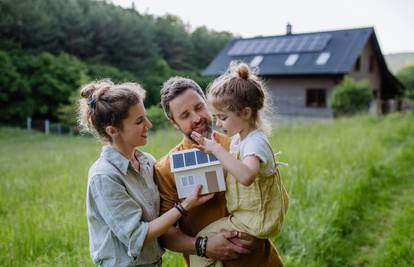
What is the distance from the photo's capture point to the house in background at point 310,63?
19562 millimetres

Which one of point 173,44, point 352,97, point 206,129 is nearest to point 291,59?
point 352,97

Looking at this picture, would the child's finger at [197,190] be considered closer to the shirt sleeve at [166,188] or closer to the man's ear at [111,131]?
the shirt sleeve at [166,188]

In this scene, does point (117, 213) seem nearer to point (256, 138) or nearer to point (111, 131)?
point (111, 131)

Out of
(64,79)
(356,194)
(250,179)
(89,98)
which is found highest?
(64,79)

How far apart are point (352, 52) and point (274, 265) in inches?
773

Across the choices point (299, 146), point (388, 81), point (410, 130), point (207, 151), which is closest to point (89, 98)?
point (207, 151)

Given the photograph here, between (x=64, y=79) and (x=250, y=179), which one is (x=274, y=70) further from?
(x=250, y=179)

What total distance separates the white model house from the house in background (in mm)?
17823

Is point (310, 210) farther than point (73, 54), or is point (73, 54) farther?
point (73, 54)

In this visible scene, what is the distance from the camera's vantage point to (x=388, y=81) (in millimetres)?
23734

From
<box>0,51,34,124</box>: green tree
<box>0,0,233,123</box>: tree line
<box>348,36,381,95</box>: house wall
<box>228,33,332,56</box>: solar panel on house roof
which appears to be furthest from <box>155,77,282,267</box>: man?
<box>228,33,332,56</box>: solar panel on house roof

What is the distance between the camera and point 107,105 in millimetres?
1524

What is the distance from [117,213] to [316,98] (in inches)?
790

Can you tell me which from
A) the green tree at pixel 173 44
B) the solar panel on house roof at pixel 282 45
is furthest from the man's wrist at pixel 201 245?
the green tree at pixel 173 44
